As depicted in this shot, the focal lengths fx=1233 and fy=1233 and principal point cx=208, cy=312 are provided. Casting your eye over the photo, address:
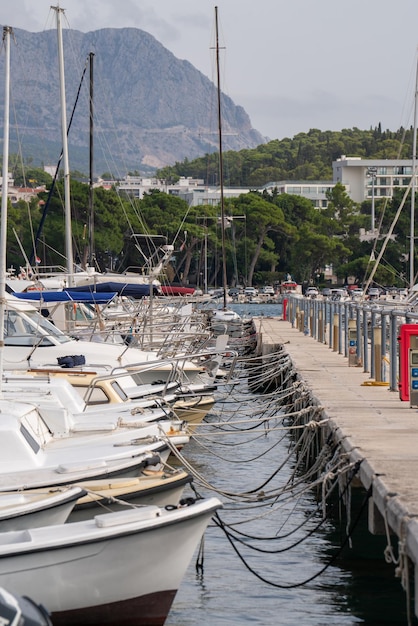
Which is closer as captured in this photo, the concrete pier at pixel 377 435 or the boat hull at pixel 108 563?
the boat hull at pixel 108 563

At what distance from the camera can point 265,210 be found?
125 meters

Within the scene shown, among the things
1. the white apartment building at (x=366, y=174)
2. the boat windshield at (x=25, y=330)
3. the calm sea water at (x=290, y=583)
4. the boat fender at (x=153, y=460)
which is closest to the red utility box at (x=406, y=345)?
the calm sea water at (x=290, y=583)

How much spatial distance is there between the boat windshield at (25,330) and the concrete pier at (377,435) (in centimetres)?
484

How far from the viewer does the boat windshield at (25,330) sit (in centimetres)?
2258

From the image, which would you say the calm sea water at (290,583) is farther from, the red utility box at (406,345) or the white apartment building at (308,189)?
the white apartment building at (308,189)

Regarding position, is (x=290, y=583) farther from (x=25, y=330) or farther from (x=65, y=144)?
(x=65, y=144)

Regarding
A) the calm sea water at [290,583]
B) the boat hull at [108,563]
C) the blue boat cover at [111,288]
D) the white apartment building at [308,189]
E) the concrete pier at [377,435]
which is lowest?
the calm sea water at [290,583]

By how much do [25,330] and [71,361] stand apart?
180 centimetres

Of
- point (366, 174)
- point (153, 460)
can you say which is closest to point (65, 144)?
point (153, 460)

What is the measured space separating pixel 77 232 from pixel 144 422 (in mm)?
65906

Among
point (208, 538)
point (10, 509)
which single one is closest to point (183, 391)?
point (208, 538)

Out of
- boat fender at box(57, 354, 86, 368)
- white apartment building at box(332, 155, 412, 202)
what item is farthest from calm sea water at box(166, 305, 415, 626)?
white apartment building at box(332, 155, 412, 202)

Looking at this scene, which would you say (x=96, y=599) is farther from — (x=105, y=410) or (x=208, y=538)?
(x=105, y=410)

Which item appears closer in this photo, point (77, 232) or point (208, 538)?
point (208, 538)
